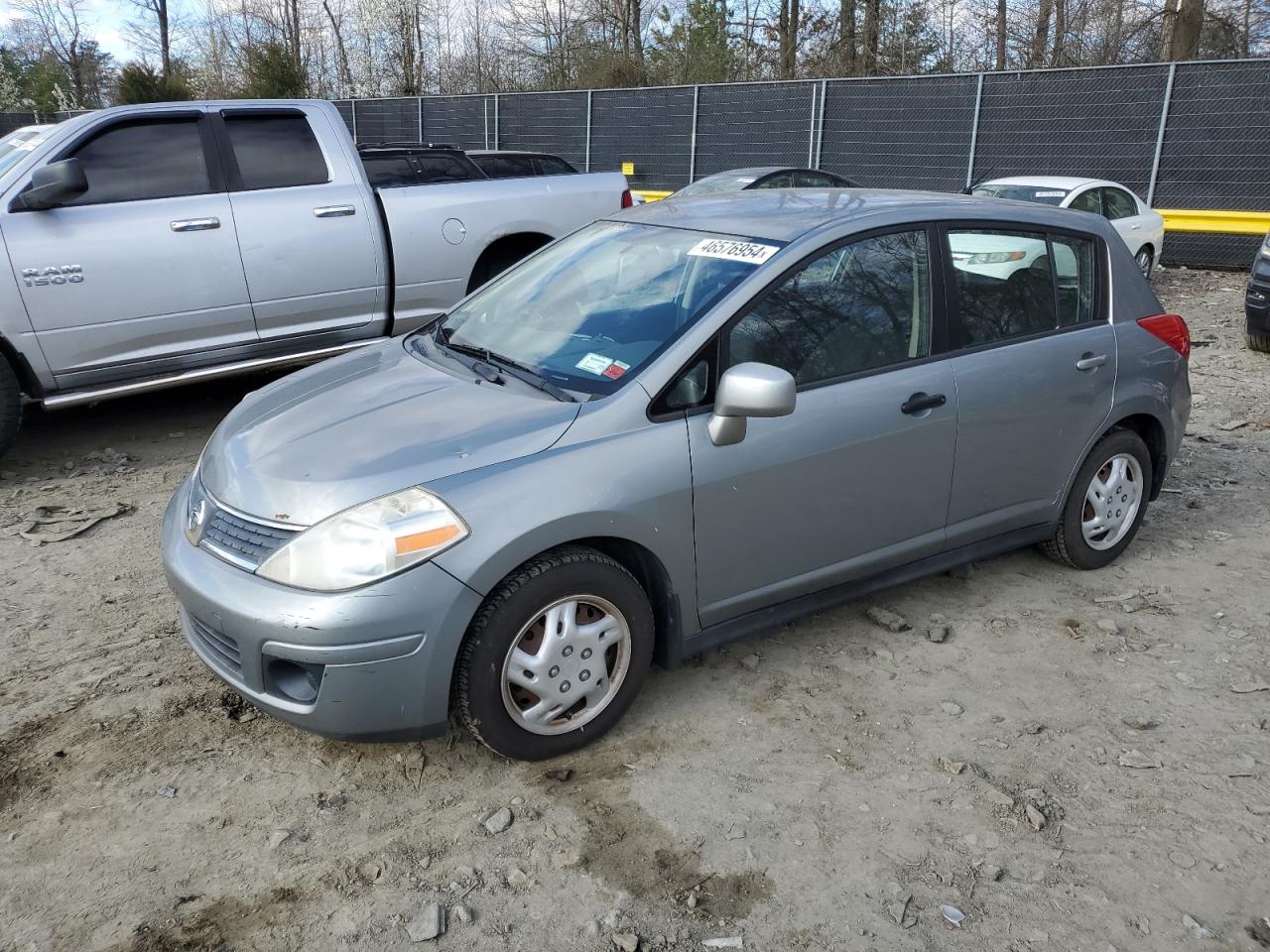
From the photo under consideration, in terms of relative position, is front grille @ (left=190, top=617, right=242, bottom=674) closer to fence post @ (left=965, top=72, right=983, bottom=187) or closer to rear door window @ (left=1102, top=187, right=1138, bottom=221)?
rear door window @ (left=1102, top=187, right=1138, bottom=221)

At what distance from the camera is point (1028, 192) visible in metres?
12.1

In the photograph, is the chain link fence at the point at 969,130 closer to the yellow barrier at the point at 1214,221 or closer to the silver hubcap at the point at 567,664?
the yellow barrier at the point at 1214,221

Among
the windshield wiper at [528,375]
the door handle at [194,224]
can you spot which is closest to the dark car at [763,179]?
the door handle at [194,224]

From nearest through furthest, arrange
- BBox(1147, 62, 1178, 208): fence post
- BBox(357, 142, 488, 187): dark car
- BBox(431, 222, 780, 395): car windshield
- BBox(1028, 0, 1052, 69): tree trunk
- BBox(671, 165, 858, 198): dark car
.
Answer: BBox(431, 222, 780, 395): car windshield
BBox(357, 142, 488, 187): dark car
BBox(671, 165, 858, 198): dark car
BBox(1147, 62, 1178, 208): fence post
BBox(1028, 0, 1052, 69): tree trunk

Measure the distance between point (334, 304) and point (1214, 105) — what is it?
13.2 meters

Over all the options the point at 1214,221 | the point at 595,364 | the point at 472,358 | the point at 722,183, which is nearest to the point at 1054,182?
the point at 722,183

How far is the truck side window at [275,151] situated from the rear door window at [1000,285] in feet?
14.3

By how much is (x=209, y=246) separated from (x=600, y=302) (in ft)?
11.2

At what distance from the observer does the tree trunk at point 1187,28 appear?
64.2ft

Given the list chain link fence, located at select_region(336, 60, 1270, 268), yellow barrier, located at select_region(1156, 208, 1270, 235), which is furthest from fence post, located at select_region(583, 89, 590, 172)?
yellow barrier, located at select_region(1156, 208, 1270, 235)

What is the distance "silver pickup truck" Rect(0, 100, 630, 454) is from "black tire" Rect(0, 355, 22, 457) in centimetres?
1

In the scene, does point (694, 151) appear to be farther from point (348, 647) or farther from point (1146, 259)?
point (348, 647)

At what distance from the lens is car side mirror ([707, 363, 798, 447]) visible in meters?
3.13

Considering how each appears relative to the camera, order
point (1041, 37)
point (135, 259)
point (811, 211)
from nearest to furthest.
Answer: point (811, 211), point (135, 259), point (1041, 37)
